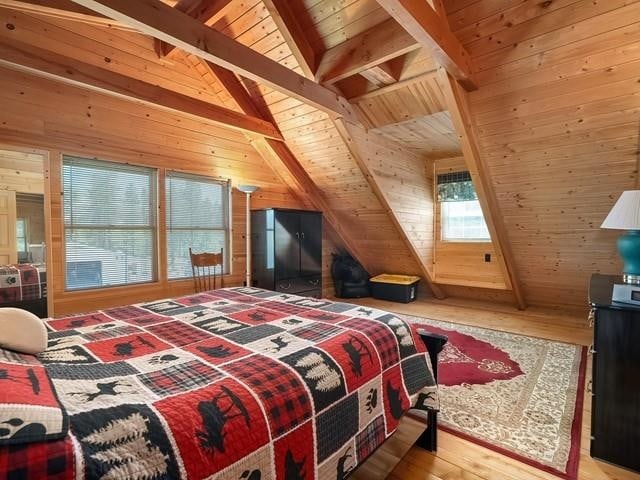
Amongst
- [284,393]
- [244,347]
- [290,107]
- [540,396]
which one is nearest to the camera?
[284,393]

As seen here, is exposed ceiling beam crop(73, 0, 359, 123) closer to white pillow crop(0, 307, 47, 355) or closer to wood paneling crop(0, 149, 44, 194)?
white pillow crop(0, 307, 47, 355)

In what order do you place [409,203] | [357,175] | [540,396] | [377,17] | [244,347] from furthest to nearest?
[409,203], [357,175], [377,17], [540,396], [244,347]

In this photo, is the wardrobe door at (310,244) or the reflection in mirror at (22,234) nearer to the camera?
the reflection in mirror at (22,234)

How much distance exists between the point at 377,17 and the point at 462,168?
2816 millimetres

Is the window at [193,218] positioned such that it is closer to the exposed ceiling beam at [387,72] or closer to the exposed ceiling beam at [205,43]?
the exposed ceiling beam at [205,43]

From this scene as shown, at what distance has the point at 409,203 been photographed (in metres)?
4.71

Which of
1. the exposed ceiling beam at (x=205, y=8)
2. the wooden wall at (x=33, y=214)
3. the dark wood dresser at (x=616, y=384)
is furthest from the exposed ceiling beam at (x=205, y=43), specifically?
the dark wood dresser at (x=616, y=384)

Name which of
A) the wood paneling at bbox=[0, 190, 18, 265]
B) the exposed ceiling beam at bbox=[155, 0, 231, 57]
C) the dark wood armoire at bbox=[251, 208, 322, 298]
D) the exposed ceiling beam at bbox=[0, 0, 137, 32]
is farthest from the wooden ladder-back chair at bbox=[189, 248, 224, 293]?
the exposed ceiling beam at bbox=[155, 0, 231, 57]

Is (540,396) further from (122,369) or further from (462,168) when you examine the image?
(462,168)

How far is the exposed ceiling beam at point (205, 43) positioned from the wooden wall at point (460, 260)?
2517 mm

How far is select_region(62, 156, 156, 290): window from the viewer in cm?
310

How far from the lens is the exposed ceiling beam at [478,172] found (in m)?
2.76

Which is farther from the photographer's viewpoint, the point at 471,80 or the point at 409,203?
the point at 409,203

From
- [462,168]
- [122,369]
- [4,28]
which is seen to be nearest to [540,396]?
[122,369]
